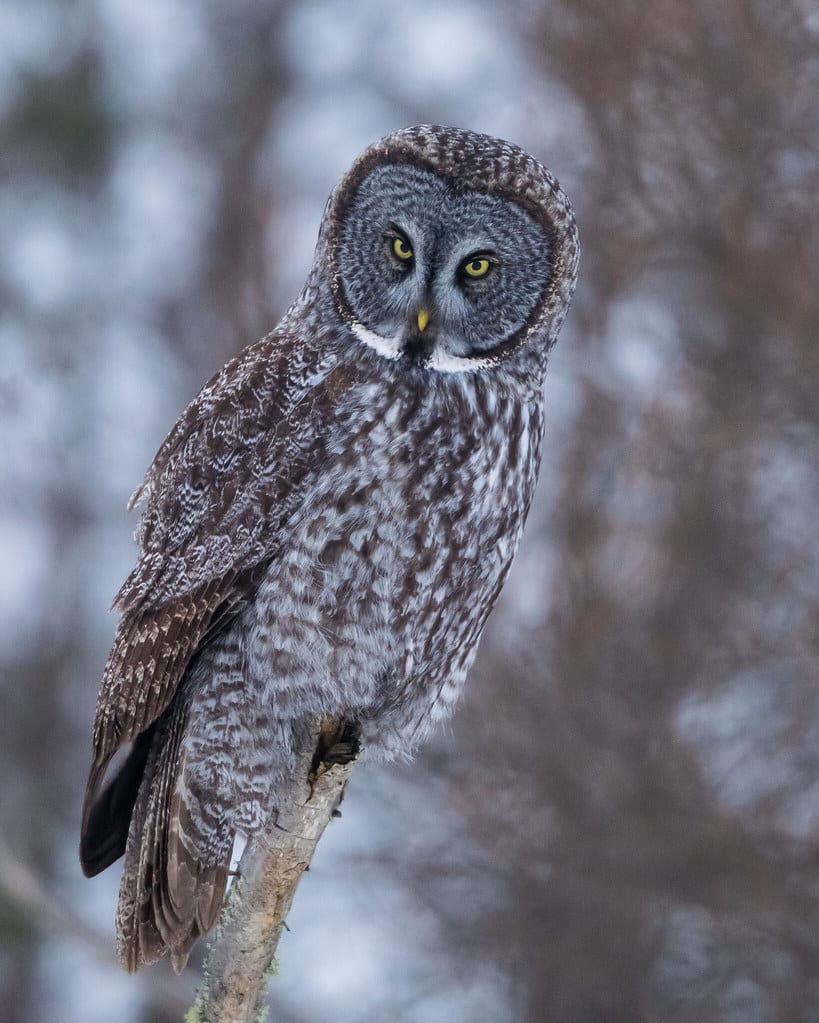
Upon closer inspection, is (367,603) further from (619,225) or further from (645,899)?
(619,225)

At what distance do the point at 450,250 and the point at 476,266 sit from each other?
0.09 metres

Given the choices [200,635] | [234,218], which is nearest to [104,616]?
[234,218]

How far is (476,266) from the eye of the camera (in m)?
3.50

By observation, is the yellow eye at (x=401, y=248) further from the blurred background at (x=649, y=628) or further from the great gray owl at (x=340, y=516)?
the blurred background at (x=649, y=628)

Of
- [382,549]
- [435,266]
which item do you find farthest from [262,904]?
[435,266]

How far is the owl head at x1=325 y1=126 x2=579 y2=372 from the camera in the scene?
341 centimetres

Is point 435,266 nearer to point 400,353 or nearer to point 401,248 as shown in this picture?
point 401,248

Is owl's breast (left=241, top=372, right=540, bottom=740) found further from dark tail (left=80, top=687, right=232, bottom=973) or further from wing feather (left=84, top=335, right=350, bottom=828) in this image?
dark tail (left=80, top=687, right=232, bottom=973)

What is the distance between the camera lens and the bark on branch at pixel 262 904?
313 cm

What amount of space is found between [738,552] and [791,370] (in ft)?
3.06

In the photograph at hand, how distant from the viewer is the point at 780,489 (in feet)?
24.6

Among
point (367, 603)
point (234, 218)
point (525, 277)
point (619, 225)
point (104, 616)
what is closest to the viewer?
point (367, 603)

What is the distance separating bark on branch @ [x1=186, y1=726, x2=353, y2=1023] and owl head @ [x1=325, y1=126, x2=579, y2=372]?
3.14ft

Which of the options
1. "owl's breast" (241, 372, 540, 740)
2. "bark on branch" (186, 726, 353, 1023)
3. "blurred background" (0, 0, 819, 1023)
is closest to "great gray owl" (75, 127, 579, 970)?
"owl's breast" (241, 372, 540, 740)
